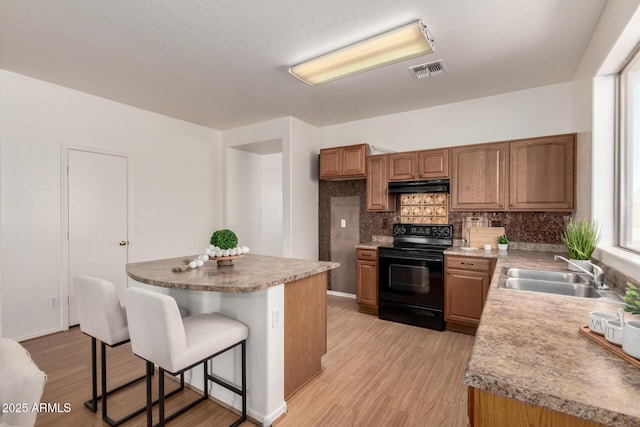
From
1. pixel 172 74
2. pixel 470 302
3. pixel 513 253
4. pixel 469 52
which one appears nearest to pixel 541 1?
pixel 469 52

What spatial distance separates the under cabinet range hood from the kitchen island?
6.28ft

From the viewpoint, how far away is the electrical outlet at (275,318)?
6.06 ft

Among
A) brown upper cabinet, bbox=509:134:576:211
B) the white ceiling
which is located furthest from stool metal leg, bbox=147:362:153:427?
brown upper cabinet, bbox=509:134:576:211

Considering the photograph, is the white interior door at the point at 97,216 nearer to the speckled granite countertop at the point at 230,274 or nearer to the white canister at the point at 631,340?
the speckled granite countertop at the point at 230,274

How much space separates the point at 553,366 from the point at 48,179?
14.5 ft

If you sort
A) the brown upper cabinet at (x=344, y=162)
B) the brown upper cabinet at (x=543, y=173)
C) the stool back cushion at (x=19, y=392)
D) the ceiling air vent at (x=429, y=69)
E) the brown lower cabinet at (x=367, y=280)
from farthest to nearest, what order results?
the brown upper cabinet at (x=344, y=162) < the brown lower cabinet at (x=367, y=280) < the brown upper cabinet at (x=543, y=173) < the ceiling air vent at (x=429, y=69) < the stool back cushion at (x=19, y=392)

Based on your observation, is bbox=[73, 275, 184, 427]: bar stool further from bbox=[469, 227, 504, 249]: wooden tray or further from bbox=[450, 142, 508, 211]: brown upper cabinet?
bbox=[469, 227, 504, 249]: wooden tray

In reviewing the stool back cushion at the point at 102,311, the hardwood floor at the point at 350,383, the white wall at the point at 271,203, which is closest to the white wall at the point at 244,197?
the white wall at the point at 271,203

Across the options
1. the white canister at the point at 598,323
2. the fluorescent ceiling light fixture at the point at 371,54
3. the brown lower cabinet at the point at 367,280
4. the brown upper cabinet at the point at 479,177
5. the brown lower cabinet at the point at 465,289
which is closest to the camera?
the white canister at the point at 598,323

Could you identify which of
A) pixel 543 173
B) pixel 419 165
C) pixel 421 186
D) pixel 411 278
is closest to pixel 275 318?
pixel 411 278

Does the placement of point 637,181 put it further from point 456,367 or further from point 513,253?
point 456,367

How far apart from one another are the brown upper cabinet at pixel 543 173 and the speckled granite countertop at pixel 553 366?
2046mm

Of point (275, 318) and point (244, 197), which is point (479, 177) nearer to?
point (275, 318)

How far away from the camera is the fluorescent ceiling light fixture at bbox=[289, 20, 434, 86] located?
2.18 meters
